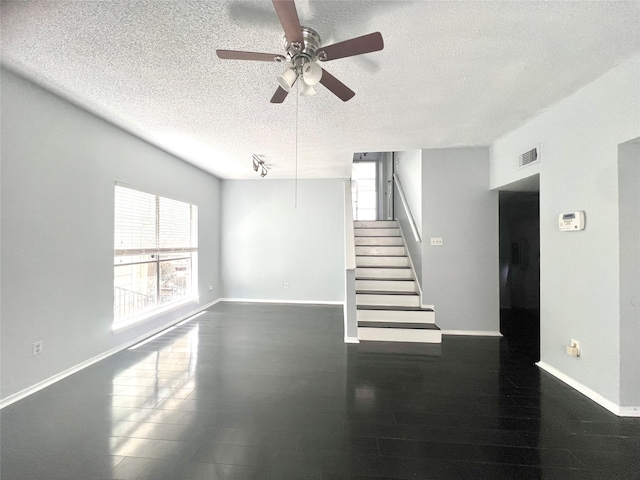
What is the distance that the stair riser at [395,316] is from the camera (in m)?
3.63

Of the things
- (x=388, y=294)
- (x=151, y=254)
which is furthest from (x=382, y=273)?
(x=151, y=254)

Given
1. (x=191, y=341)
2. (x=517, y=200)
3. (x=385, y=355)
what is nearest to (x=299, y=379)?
(x=385, y=355)

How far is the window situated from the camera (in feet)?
11.2

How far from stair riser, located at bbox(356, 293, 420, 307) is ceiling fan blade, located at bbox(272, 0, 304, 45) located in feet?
10.6

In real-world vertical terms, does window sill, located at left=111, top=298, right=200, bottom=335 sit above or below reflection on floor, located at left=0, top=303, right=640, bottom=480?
above

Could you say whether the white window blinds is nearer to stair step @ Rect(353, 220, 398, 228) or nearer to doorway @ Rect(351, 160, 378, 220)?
stair step @ Rect(353, 220, 398, 228)

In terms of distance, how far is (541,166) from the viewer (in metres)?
2.86

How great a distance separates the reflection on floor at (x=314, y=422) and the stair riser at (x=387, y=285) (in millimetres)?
1198

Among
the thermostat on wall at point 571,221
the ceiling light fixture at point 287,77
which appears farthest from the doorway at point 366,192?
the ceiling light fixture at point 287,77

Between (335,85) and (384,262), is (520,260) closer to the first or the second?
(384,262)

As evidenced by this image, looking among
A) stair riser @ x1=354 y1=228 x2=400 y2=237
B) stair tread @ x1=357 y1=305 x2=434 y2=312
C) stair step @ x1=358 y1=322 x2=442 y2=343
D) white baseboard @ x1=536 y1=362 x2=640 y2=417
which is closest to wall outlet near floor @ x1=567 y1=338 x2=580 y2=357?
white baseboard @ x1=536 y1=362 x2=640 y2=417

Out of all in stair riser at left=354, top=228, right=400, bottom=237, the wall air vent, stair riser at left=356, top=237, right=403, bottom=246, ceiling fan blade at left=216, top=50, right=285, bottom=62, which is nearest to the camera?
ceiling fan blade at left=216, top=50, right=285, bottom=62

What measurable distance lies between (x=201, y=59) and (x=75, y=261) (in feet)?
7.92

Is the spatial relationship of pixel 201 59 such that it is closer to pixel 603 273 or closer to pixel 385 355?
pixel 385 355
